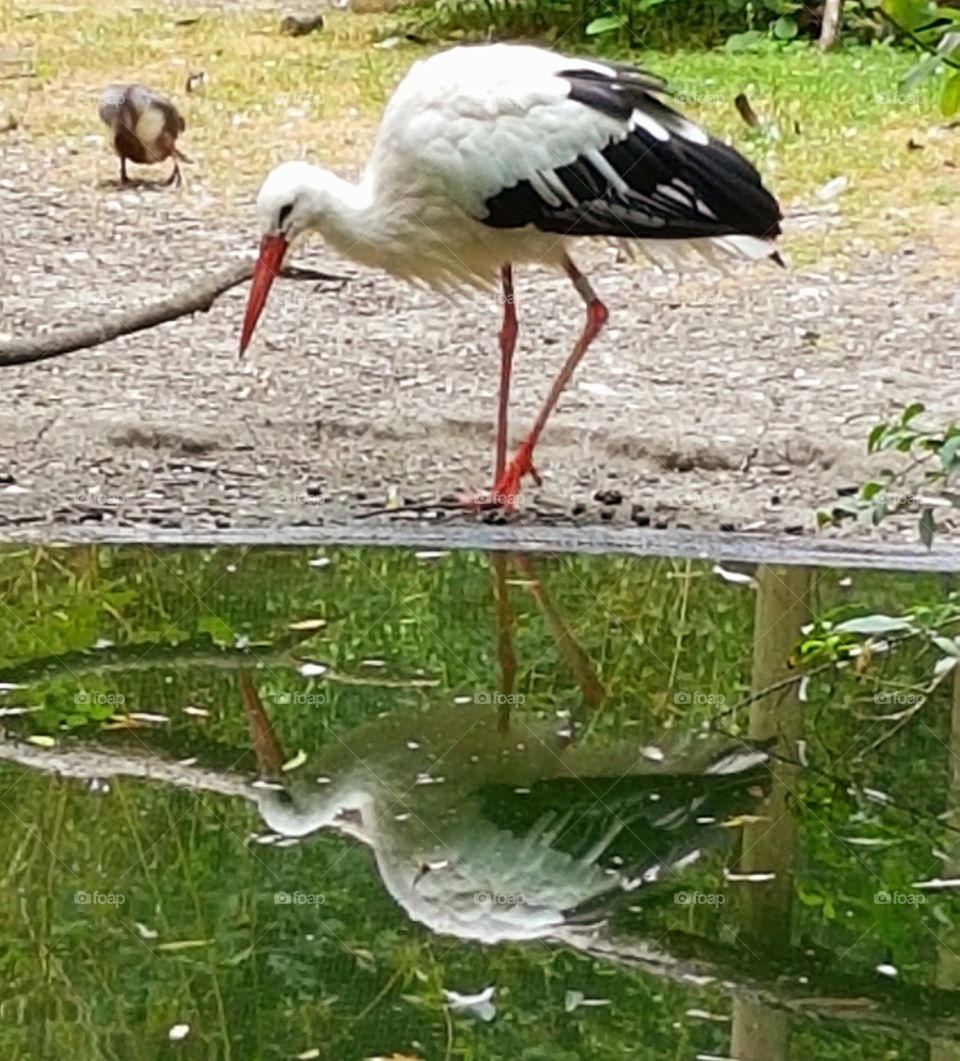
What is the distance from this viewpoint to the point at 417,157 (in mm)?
6082

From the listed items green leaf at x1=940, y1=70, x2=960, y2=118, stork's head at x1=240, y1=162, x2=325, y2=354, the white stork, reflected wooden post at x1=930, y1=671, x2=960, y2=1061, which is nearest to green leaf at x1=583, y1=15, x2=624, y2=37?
the white stork

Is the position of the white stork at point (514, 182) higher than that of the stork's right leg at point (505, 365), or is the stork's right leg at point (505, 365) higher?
the white stork at point (514, 182)

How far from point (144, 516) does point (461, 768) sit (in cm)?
178

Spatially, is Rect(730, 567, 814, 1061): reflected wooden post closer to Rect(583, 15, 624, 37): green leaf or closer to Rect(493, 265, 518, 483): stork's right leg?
Rect(493, 265, 518, 483): stork's right leg

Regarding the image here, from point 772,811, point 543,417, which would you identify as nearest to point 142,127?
point 543,417

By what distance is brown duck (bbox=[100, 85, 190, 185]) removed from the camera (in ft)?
32.1

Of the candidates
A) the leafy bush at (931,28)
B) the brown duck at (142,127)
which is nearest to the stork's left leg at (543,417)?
the leafy bush at (931,28)

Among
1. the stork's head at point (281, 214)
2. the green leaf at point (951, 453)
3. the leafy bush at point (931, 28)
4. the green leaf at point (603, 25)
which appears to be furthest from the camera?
the green leaf at point (603, 25)

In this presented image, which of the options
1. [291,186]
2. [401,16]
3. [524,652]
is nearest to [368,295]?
[291,186]

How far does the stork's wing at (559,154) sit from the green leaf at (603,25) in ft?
21.1

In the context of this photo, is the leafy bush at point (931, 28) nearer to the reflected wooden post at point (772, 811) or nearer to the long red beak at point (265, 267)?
the reflected wooden post at point (772, 811)

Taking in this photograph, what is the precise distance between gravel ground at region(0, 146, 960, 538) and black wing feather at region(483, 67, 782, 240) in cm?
71

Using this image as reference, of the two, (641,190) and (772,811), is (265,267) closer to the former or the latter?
(641,190)

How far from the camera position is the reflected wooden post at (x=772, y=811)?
3654mm
